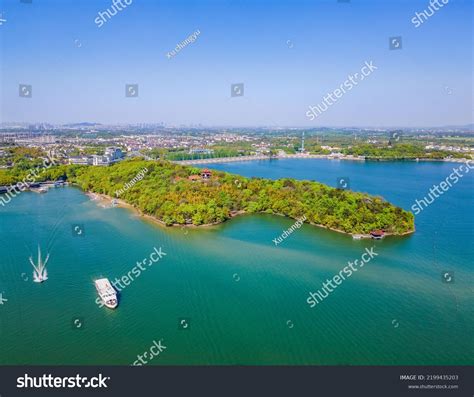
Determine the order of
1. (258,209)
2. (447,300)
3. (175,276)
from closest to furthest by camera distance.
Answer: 1. (447,300)
2. (175,276)
3. (258,209)

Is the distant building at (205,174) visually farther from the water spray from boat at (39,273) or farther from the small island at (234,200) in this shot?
the water spray from boat at (39,273)

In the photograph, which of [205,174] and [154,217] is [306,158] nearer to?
[205,174]

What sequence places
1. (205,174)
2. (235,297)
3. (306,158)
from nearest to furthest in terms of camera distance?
(235,297)
(205,174)
(306,158)

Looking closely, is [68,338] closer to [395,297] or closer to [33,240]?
[33,240]

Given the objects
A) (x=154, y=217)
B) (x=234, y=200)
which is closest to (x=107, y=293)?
(x=154, y=217)

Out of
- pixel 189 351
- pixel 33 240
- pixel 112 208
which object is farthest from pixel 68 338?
pixel 112 208

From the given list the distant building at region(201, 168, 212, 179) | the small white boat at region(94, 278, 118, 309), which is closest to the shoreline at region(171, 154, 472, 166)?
the distant building at region(201, 168, 212, 179)
